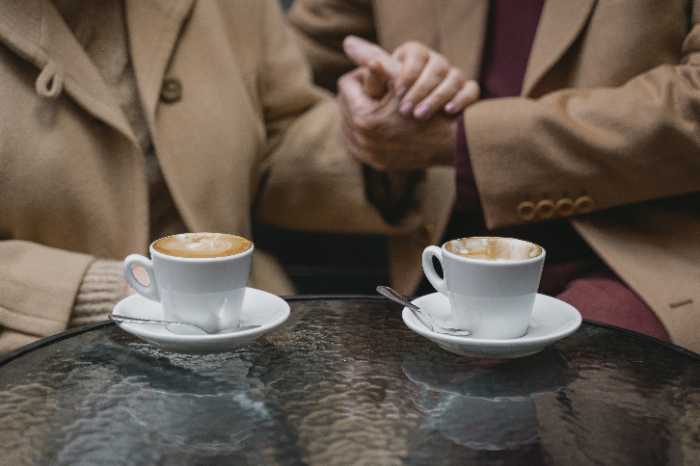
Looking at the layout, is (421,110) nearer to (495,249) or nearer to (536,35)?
(536,35)

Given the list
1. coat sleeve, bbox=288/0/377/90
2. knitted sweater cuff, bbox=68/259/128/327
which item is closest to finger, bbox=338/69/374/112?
coat sleeve, bbox=288/0/377/90

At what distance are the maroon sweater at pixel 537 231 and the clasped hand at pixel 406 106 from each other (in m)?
0.06

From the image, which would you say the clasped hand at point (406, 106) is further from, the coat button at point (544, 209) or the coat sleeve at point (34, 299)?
the coat sleeve at point (34, 299)

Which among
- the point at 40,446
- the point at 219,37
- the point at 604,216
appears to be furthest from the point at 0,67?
the point at 604,216

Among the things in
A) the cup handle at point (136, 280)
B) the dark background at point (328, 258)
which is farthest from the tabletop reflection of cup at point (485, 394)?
the dark background at point (328, 258)

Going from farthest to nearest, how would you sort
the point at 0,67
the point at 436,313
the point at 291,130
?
1. the point at 291,130
2. the point at 0,67
3. the point at 436,313

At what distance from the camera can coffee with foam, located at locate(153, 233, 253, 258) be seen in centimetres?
90

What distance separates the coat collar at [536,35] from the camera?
4.62 feet

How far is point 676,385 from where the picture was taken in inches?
34.5

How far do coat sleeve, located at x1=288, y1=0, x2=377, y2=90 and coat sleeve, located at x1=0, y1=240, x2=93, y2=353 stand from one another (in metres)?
0.76

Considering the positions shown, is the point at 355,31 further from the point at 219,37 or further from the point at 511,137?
the point at 511,137

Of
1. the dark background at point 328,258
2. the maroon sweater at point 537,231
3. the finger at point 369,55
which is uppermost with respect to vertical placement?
the finger at point 369,55

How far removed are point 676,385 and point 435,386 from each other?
0.23 meters

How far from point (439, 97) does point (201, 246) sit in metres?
0.59
